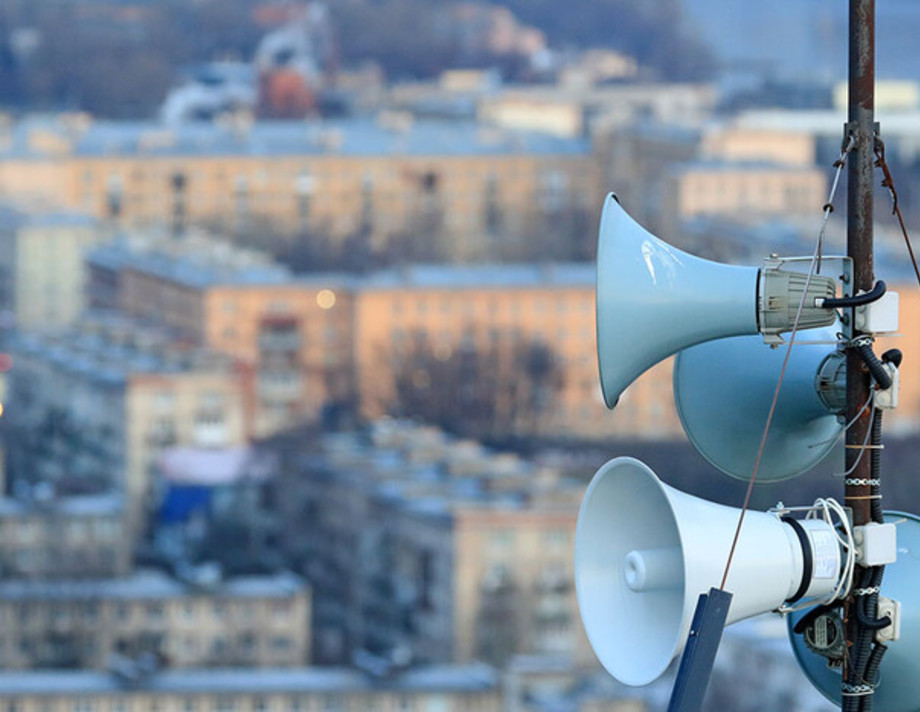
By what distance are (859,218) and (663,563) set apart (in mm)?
259

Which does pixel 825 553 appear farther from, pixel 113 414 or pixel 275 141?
pixel 275 141

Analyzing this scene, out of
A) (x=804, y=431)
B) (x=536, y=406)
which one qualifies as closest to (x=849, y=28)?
(x=804, y=431)

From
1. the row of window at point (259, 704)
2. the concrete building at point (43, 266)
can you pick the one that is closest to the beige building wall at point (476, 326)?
the concrete building at point (43, 266)

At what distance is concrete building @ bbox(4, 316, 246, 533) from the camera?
26.2m

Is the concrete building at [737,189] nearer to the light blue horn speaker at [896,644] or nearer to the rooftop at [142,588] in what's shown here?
the rooftop at [142,588]

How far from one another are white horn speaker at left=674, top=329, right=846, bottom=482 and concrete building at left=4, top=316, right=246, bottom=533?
71.3ft

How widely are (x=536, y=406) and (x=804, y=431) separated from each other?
28069 mm

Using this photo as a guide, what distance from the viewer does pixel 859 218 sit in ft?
8.41

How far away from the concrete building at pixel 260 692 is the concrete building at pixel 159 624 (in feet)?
2.31

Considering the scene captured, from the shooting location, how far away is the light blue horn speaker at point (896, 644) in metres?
2.63

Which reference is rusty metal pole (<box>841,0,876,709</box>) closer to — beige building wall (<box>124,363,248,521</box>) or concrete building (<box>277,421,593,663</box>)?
concrete building (<box>277,421,593,663</box>)

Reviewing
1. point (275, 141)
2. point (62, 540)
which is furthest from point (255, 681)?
point (275, 141)

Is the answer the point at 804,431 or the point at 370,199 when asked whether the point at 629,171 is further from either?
the point at 804,431

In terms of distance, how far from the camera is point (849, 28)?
2557 millimetres
